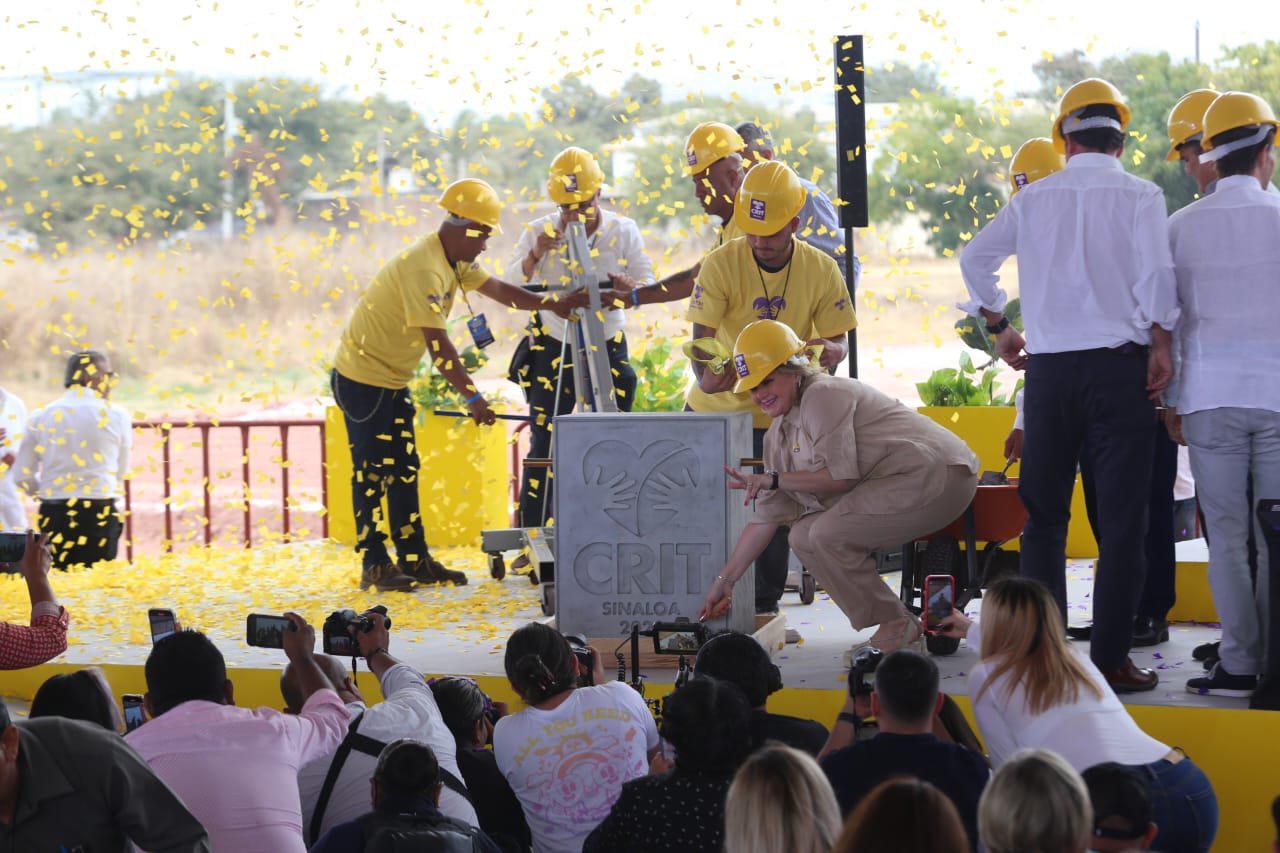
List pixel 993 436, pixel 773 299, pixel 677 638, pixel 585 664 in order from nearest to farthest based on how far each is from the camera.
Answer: pixel 585 664 → pixel 677 638 → pixel 773 299 → pixel 993 436

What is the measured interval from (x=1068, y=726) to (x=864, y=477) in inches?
77.5

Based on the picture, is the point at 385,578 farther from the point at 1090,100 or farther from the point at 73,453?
the point at 1090,100

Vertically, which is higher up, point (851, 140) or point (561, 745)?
point (851, 140)

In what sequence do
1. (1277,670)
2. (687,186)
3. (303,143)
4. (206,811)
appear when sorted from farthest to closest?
(303,143)
(687,186)
(1277,670)
(206,811)

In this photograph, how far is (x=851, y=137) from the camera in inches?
275

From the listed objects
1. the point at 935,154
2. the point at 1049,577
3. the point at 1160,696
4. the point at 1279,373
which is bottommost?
the point at 1160,696

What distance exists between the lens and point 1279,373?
4859 mm

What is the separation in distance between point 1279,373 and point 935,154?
57.2ft

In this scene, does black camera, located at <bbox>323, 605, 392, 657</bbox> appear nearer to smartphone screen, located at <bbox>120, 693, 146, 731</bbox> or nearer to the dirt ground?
smartphone screen, located at <bbox>120, 693, 146, 731</bbox>

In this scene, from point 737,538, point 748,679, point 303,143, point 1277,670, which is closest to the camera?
point 748,679

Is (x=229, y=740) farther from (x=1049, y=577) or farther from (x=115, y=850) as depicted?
(x=1049, y=577)

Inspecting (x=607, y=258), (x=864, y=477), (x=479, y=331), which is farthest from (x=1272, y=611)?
(x=607, y=258)

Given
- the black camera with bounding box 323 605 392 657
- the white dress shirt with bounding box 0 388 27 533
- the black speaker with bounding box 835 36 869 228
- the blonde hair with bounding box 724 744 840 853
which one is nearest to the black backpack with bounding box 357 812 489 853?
the blonde hair with bounding box 724 744 840 853

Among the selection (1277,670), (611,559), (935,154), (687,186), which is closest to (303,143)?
(687,186)
